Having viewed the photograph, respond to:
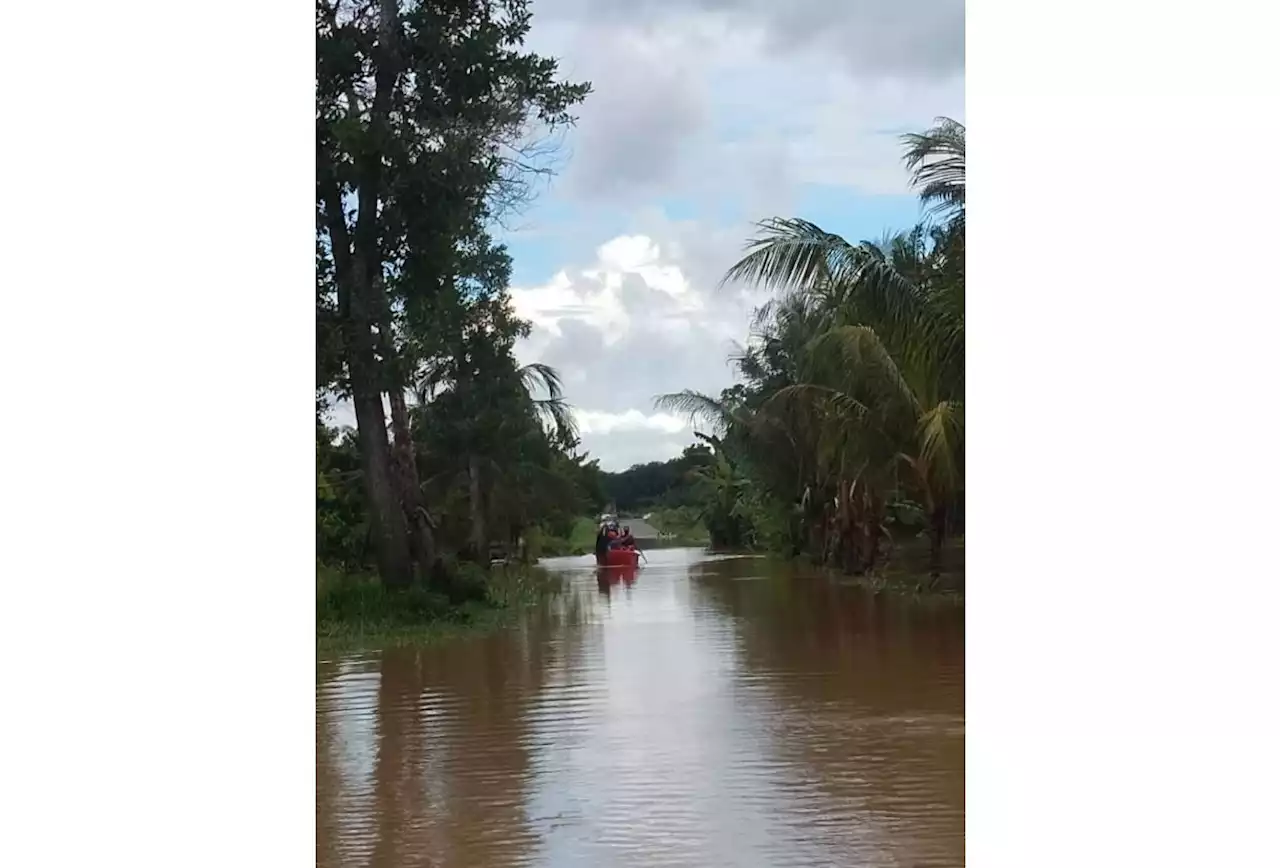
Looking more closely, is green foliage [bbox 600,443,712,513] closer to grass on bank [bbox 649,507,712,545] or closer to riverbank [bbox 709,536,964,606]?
grass on bank [bbox 649,507,712,545]

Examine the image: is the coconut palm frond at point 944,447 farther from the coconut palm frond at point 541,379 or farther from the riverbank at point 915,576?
the coconut palm frond at point 541,379

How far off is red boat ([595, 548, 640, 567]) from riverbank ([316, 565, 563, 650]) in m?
0.16

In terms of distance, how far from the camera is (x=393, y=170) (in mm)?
3969

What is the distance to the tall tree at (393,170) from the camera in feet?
12.8

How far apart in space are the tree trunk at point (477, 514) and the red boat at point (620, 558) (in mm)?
370

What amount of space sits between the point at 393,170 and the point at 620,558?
1278mm

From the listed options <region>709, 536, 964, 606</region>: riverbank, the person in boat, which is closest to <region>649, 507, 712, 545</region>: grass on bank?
the person in boat

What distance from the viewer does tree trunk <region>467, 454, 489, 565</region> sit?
3.96m

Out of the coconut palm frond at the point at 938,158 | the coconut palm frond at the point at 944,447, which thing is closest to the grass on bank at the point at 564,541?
the coconut palm frond at the point at 944,447

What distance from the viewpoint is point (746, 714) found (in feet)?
12.5
